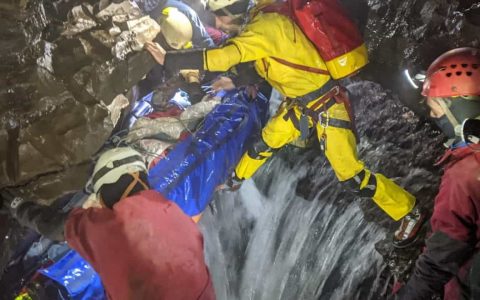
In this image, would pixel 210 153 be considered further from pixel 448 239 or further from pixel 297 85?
pixel 448 239

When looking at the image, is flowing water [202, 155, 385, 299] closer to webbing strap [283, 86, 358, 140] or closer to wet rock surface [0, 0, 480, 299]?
wet rock surface [0, 0, 480, 299]

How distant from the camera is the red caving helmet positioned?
267cm

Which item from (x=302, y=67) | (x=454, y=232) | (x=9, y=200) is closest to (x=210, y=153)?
(x=302, y=67)

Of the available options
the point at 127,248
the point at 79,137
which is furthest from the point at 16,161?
the point at 127,248

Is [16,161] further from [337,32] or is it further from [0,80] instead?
[337,32]

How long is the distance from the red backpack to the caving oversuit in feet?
0.15

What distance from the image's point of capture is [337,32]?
3293mm

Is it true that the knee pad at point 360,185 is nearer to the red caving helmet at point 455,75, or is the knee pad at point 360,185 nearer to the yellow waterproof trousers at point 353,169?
the yellow waterproof trousers at point 353,169

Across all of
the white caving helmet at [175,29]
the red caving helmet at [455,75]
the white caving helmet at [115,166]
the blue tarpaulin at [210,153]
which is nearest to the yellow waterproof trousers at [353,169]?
the blue tarpaulin at [210,153]

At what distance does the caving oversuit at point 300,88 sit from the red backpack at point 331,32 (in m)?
0.04

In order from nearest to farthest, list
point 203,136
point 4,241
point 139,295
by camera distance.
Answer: point 139,295 → point 4,241 → point 203,136

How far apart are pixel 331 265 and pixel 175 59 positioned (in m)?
2.44

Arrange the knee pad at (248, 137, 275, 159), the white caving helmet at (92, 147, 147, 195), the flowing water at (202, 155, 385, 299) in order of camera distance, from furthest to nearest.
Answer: the knee pad at (248, 137, 275, 159) → the flowing water at (202, 155, 385, 299) → the white caving helmet at (92, 147, 147, 195)

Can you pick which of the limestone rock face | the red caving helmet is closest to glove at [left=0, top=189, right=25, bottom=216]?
the limestone rock face
